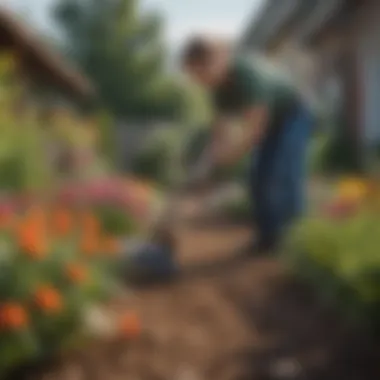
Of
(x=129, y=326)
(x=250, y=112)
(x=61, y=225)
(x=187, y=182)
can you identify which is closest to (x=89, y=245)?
(x=61, y=225)

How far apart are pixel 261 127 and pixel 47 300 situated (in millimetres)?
1000

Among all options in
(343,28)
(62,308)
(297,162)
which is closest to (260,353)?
(62,308)

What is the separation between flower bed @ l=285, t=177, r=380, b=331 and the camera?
2.29 metres

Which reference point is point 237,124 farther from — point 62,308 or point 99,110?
point 62,308

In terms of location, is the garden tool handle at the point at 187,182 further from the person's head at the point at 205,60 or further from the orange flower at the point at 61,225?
the orange flower at the point at 61,225

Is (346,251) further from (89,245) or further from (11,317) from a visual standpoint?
(11,317)

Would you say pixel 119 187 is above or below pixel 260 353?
above

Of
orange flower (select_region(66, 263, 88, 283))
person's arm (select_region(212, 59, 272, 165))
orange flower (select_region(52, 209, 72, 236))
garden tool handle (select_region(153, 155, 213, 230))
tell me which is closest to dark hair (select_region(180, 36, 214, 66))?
person's arm (select_region(212, 59, 272, 165))

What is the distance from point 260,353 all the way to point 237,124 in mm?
649

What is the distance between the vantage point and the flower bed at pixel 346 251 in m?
2.29

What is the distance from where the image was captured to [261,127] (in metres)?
2.86

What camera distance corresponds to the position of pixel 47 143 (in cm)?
354

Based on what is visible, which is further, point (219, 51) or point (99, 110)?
point (99, 110)

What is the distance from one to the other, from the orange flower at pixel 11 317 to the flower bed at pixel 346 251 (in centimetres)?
81
